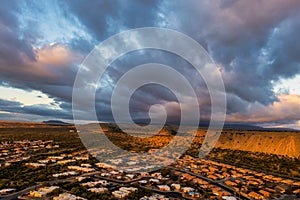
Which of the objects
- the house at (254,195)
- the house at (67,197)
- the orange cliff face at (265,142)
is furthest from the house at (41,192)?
the orange cliff face at (265,142)

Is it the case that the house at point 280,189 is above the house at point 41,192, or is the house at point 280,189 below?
below

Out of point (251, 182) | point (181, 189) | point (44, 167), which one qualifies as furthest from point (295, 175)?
point (44, 167)

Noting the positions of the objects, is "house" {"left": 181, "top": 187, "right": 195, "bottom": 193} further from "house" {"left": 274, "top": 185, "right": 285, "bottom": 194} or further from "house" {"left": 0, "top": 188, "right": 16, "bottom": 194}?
"house" {"left": 0, "top": 188, "right": 16, "bottom": 194}

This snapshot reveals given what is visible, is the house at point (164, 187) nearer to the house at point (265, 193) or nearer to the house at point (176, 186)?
the house at point (176, 186)

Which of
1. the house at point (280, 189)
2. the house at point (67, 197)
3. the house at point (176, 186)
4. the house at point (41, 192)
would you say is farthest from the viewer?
the house at point (280, 189)

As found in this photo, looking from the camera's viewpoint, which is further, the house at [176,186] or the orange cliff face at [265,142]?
the orange cliff face at [265,142]

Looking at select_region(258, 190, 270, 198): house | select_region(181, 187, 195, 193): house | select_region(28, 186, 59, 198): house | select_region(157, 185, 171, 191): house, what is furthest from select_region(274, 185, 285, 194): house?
select_region(28, 186, 59, 198): house

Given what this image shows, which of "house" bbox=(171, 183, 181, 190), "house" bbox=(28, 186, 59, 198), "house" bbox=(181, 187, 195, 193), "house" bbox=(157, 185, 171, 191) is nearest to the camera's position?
"house" bbox=(28, 186, 59, 198)

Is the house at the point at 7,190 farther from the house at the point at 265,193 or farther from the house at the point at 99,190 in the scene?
the house at the point at 265,193

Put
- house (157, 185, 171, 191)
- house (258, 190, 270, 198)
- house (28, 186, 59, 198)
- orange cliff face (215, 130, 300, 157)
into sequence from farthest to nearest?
1. orange cliff face (215, 130, 300, 157)
2. house (157, 185, 171, 191)
3. house (258, 190, 270, 198)
4. house (28, 186, 59, 198)

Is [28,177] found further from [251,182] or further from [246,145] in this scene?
[246,145]

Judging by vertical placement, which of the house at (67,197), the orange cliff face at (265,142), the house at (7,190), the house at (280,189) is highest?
the orange cliff face at (265,142)

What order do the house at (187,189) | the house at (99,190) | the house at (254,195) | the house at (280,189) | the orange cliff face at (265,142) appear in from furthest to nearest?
the orange cliff face at (265,142) < the house at (280,189) < the house at (187,189) < the house at (254,195) < the house at (99,190)
